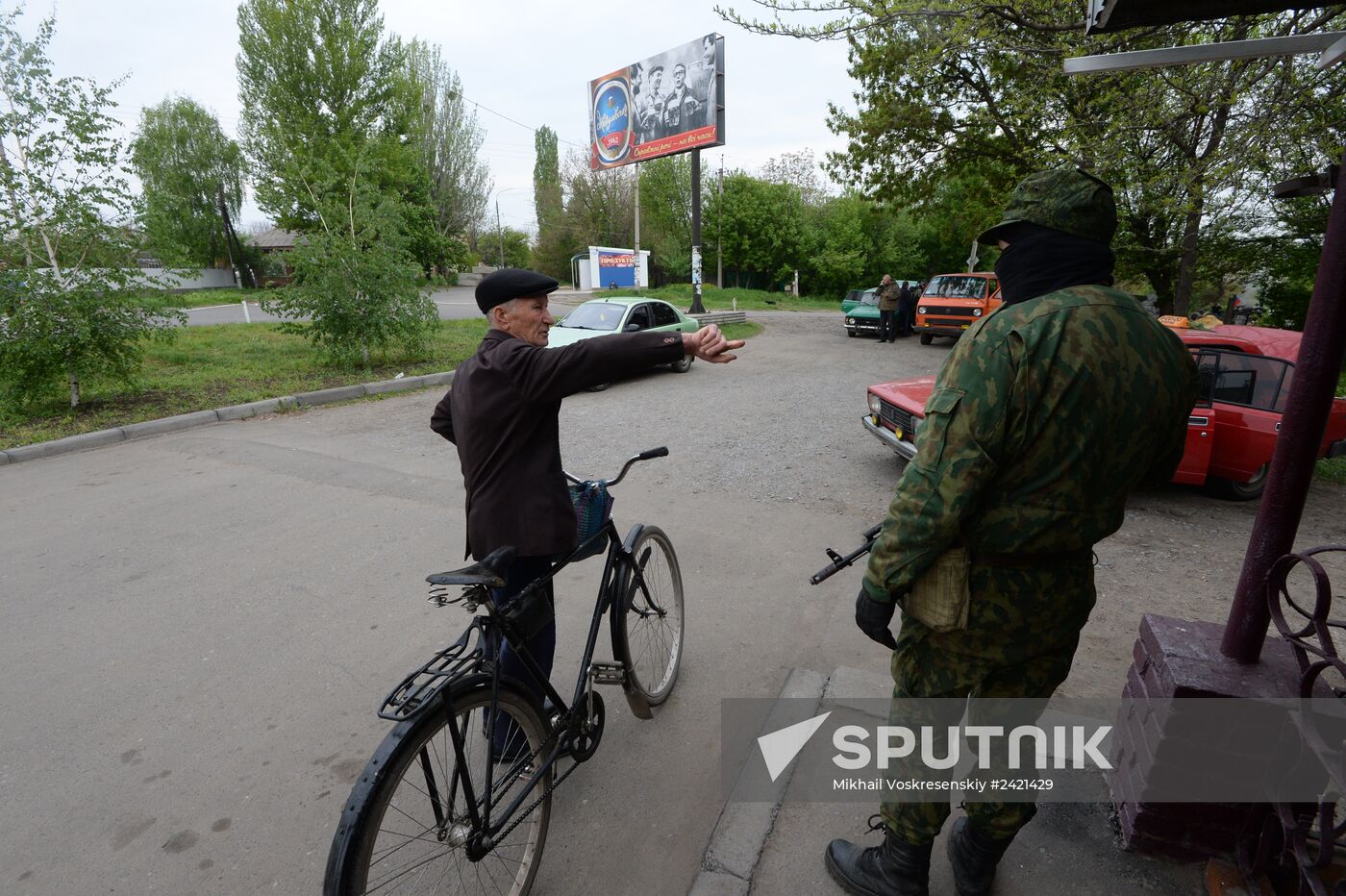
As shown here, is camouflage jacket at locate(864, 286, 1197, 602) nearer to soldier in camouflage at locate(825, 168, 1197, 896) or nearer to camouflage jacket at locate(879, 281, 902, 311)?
soldier in camouflage at locate(825, 168, 1197, 896)

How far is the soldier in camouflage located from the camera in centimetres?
168

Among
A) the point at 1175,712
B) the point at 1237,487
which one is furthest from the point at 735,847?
the point at 1237,487

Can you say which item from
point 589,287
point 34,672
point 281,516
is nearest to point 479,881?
point 34,672

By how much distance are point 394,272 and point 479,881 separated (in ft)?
36.6

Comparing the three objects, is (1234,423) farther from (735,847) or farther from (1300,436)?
(735,847)

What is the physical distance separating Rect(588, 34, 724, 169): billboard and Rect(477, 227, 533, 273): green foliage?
Answer: 97.0 ft

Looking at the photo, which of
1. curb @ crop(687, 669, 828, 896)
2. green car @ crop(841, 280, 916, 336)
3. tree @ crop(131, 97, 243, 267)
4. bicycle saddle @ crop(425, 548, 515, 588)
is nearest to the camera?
bicycle saddle @ crop(425, 548, 515, 588)

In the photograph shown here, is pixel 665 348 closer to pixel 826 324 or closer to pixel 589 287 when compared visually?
pixel 826 324

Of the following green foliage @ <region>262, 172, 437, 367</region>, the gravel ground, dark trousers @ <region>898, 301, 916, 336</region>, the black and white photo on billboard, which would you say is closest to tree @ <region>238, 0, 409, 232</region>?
the black and white photo on billboard

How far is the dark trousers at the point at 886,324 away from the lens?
1792cm

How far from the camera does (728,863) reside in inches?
90.9

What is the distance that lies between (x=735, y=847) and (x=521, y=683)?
1002mm

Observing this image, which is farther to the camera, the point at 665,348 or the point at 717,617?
the point at 717,617

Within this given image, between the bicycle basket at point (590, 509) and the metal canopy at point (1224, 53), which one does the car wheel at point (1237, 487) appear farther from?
the bicycle basket at point (590, 509)
